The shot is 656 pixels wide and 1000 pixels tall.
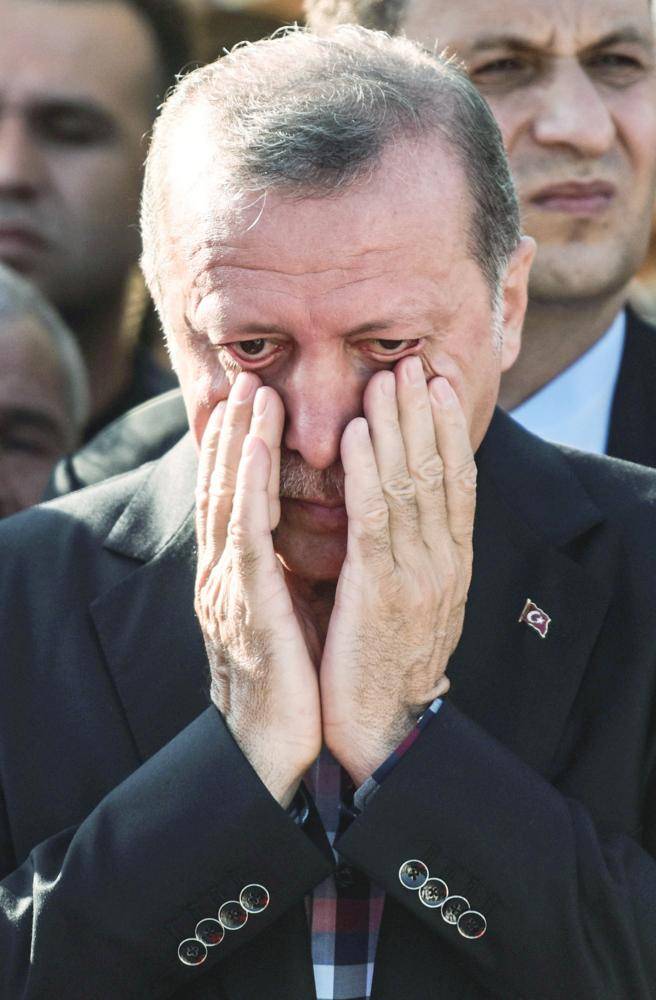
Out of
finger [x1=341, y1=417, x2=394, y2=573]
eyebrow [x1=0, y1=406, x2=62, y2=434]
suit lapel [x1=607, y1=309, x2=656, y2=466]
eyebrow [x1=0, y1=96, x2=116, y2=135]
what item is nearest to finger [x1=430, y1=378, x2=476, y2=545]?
finger [x1=341, y1=417, x2=394, y2=573]

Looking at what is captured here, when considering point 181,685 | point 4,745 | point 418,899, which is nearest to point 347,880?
point 418,899

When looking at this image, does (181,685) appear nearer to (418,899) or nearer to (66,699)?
(66,699)

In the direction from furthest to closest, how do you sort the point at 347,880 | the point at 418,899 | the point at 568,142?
1. the point at 568,142
2. the point at 347,880
3. the point at 418,899

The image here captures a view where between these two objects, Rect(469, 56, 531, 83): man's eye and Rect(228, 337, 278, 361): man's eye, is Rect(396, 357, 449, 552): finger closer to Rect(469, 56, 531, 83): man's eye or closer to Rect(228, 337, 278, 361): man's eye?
Rect(228, 337, 278, 361): man's eye

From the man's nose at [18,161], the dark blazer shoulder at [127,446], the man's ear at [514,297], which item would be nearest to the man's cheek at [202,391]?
the man's ear at [514,297]

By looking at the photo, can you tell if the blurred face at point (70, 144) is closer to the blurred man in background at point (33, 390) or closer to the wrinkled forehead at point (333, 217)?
the blurred man in background at point (33, 390)

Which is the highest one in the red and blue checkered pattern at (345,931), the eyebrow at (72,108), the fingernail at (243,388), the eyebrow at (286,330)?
the eyebrow at (72,108)

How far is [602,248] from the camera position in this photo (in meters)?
4.01

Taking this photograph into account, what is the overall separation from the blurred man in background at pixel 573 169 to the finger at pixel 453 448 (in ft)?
4.09

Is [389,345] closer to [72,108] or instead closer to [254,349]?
[254,349]

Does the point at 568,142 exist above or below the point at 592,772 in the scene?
above

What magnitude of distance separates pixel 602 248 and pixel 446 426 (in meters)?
1.49

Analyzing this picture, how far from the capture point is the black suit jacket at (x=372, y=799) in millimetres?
2572

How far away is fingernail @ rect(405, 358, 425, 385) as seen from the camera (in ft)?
8.73
